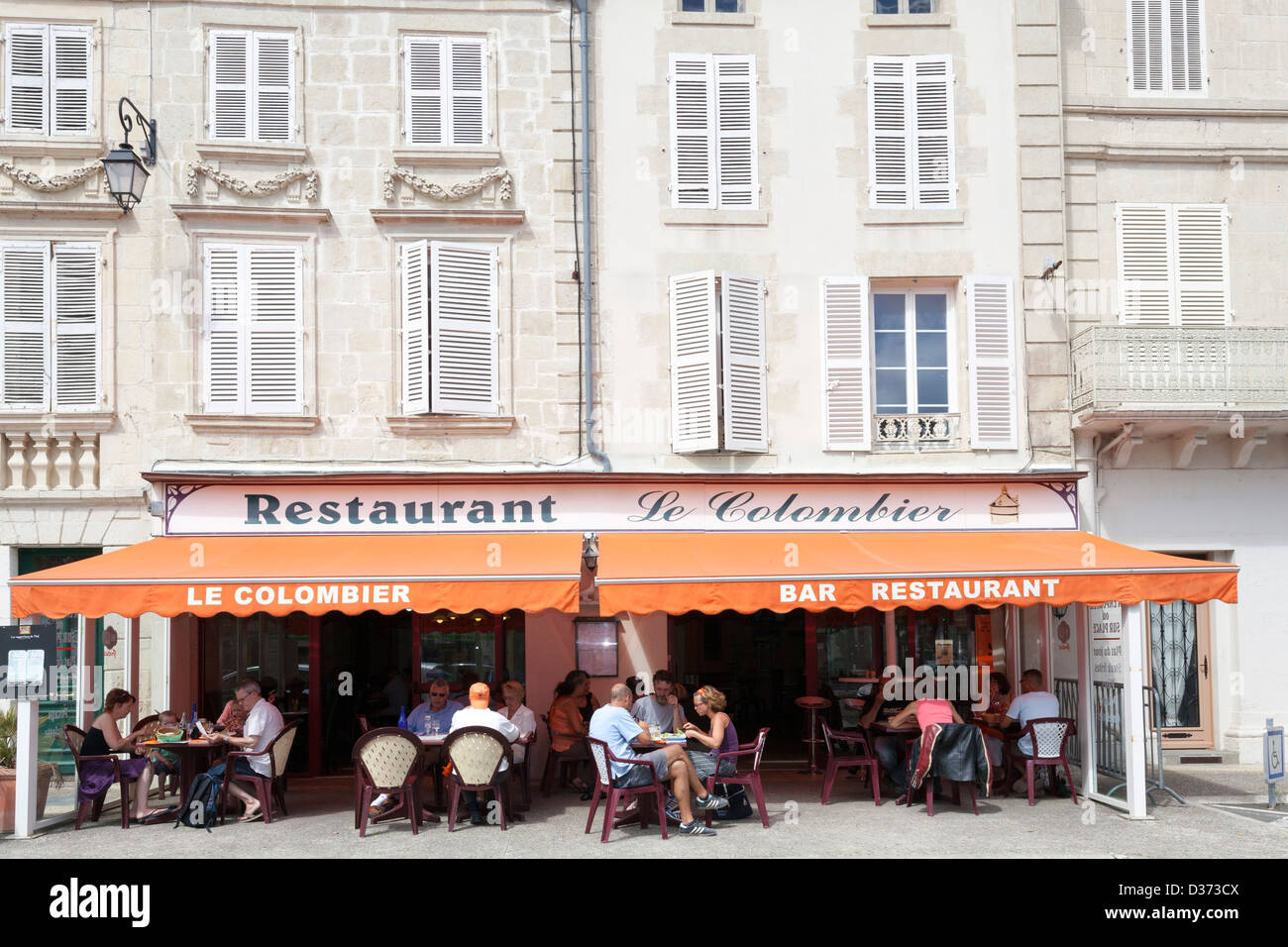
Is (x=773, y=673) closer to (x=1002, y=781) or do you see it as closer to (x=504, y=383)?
(x=1002, y=781)

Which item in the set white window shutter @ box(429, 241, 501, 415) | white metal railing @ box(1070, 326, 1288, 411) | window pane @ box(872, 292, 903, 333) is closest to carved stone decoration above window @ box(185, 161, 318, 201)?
white window shutter @ box(429, 241, 501, 415)

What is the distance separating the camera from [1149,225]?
1300 cm

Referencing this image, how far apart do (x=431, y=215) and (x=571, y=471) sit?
2989 millimetres

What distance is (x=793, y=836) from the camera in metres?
9.39

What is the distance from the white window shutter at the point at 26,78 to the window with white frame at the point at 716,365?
6.63m

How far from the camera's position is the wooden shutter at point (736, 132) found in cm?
1273

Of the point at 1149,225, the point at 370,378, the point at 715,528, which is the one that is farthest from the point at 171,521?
the point at 1149,225

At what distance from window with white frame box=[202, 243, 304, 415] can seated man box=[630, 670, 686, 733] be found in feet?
15.2

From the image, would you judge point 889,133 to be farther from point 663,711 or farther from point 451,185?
point 663,711

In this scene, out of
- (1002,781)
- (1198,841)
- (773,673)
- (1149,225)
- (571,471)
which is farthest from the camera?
(773,673)

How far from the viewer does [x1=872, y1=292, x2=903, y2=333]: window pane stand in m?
→ 13.0

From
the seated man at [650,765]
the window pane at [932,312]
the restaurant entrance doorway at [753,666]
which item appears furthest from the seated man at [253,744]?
the window pane at [932,312]

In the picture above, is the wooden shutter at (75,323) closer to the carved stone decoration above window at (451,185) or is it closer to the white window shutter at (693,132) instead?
the carved stone decoration above window at (451,185)

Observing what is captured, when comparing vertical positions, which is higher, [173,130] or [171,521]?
[173,130]
